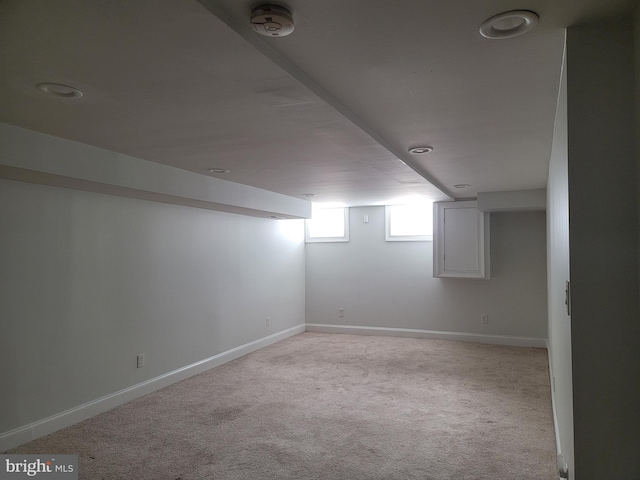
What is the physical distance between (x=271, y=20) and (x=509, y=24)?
78 cm

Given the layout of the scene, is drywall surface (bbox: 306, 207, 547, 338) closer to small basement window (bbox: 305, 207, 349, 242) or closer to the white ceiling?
small basement window (bbox: 305, 207, 349, 242)

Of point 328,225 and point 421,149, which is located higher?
point 421,149

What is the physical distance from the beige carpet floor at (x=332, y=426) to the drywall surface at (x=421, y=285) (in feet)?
3.59

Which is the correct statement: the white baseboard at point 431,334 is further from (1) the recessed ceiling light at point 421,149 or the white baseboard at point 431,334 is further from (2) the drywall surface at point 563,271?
(1) the recessed ceiling light at point 421,149

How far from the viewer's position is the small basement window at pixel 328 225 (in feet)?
24.8

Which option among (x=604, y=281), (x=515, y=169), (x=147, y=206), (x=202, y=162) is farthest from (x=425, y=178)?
(x=604, y=281)

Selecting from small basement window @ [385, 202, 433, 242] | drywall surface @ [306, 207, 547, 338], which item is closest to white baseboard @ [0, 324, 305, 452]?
drywall surface @ [306, 207, 547, 338]

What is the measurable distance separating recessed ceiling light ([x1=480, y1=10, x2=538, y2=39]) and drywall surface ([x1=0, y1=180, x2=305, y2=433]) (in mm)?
3229

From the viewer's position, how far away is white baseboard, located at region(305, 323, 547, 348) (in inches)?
248

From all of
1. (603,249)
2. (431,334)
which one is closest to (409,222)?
(431,334)

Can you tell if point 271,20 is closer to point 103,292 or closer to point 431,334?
point 103,292

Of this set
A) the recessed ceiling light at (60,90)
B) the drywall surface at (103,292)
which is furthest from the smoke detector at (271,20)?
the drywall surface at (103,292)

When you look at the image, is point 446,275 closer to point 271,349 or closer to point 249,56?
→ point 271,349

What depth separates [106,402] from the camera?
392 cm
